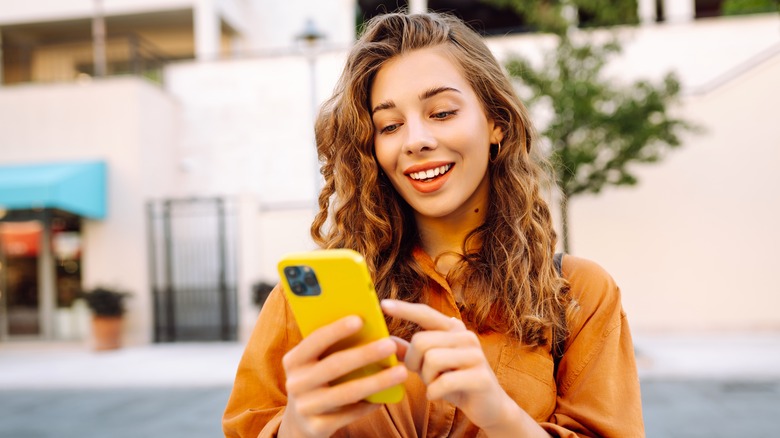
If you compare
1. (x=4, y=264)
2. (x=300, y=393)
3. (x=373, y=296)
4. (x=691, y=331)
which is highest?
(x=373, y=296)

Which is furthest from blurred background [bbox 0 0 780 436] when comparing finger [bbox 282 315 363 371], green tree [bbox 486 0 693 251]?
finger [bbox 282 315 363 371]

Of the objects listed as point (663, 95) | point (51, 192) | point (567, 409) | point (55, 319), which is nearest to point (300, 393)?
point (567, 409)

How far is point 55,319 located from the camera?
1216cm

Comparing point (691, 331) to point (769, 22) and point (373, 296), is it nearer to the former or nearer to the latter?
point (769, 22)

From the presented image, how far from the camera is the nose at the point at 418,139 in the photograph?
1.43 m

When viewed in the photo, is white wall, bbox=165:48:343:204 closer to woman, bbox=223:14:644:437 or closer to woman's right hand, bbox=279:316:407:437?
woman, bbox=223:14:644:437

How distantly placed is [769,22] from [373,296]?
1412cm

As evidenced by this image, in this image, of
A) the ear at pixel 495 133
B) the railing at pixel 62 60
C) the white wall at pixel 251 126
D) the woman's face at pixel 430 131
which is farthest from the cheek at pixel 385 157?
the railing at pixel 62 60

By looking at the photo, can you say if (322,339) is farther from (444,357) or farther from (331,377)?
(444,357)

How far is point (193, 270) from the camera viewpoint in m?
11.6

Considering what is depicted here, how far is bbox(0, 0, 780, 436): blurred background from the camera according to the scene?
1070 centimetres

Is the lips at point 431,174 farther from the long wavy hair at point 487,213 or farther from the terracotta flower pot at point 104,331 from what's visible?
the terracotta flower pot at point 104,331

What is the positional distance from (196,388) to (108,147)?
237 inches

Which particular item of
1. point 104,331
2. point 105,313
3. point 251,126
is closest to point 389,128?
point 105,313
